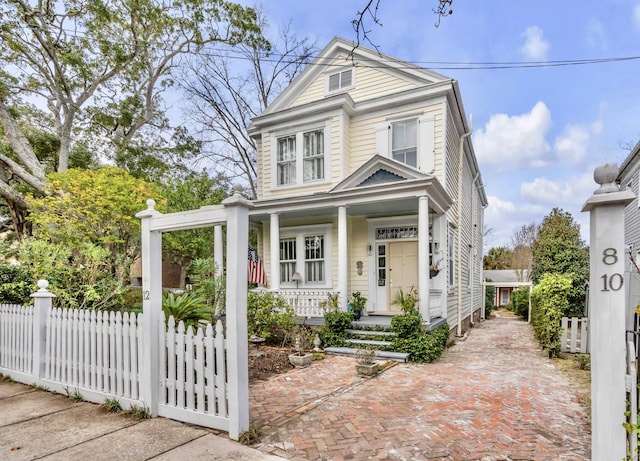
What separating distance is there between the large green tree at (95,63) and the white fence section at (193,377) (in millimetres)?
13054

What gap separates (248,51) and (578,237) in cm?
1717

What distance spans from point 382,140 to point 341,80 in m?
2.61

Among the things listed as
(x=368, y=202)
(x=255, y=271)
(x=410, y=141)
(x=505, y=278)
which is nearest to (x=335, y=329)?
(x=368, y=202)

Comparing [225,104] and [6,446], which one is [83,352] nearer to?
[6,446]

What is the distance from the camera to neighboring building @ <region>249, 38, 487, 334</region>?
31.1ft

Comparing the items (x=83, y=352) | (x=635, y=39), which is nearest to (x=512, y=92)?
(x=635, y=39)

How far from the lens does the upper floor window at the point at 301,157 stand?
1107 centimetres

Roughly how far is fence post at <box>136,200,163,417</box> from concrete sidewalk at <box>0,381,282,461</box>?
31cm

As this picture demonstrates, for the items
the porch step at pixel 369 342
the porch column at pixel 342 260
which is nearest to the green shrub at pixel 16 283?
the porch column at pixel 342 260

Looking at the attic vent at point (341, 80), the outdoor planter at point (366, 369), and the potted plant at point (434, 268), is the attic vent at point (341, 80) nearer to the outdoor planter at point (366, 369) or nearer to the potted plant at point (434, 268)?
the potted plant at point (434, 268)

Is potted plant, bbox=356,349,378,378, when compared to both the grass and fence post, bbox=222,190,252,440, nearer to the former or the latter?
fence post, bbox=222,190,252,440

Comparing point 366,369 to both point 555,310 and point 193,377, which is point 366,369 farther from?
point 555,310

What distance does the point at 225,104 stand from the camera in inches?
790

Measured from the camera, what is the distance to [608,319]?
2.56m
